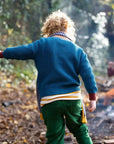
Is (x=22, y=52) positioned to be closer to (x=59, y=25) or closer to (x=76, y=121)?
(x=59, y=25)

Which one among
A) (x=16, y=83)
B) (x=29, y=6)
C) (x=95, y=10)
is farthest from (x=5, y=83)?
(x=95, y=10)

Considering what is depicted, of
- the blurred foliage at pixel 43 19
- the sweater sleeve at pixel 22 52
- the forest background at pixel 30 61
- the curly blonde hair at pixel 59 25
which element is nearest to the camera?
the sweater sleeve at pixel 22 52

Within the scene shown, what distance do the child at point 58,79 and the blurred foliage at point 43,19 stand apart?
4.47m

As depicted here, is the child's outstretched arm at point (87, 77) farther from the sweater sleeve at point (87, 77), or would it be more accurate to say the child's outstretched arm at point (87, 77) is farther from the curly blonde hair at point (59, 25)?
the curly blonde hair at point (59, 25)

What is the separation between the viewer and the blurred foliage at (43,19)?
25.0 feet

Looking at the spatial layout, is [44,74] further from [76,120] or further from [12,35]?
[12,35]

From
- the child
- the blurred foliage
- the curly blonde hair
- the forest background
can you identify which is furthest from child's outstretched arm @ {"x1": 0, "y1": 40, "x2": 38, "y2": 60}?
the blurred foliage

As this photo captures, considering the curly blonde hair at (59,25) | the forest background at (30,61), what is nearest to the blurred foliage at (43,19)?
the forest background at (30,61)

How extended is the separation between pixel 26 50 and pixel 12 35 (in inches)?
231

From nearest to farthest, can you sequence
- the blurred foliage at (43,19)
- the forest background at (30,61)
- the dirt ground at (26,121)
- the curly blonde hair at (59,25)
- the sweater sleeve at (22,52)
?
the sweater sleeve at (22,52) → the curly blonde hair at (59,25) → the dirt ground at (26,121) → the forest background at (30,61) → the blurred foliage at (43,19)

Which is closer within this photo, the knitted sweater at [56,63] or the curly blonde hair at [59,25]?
the knitted sweater at [56,63]

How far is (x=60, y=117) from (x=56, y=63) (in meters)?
0.53

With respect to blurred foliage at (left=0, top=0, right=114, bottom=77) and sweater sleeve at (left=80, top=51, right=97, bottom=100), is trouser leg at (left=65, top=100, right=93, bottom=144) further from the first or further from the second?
blurred foliage at (left=0, top=0, right=114, bottom=77)

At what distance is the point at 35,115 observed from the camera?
4.74 m
